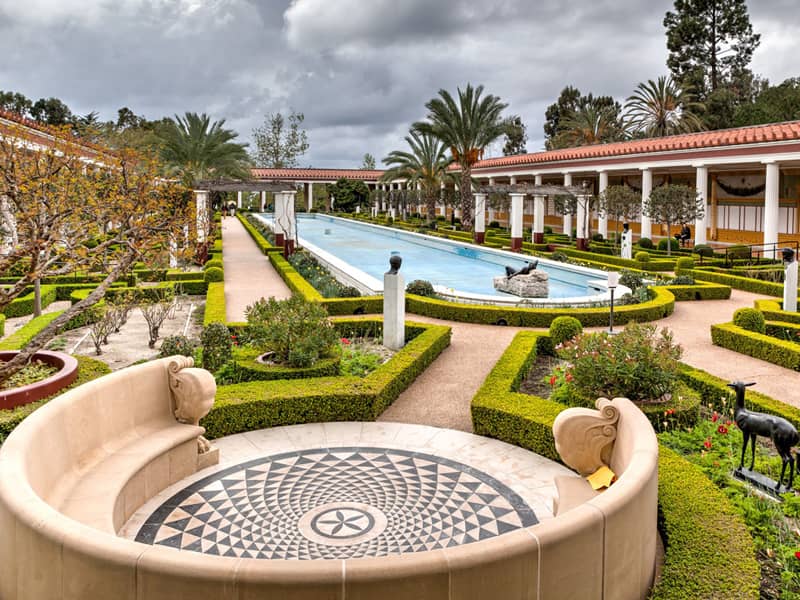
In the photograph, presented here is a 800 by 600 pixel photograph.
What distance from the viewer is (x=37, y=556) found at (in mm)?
3420

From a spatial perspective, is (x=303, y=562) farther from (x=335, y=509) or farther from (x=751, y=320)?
(x=751, y=320)

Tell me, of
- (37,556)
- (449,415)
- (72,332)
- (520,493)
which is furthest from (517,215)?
(37,556)

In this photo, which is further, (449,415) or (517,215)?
(517,215)

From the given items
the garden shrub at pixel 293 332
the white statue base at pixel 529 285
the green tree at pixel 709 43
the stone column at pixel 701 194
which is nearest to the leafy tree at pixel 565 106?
the green tree at pixel 709 43

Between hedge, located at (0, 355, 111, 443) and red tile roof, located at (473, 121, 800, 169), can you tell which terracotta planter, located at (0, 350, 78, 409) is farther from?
red tile roof, located at (473, 121, 800, 169)

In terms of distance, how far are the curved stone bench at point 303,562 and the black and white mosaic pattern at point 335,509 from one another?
0.77 m

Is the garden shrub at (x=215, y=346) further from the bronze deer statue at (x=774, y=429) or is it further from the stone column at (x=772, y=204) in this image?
the stone column at (x=772, y=204)

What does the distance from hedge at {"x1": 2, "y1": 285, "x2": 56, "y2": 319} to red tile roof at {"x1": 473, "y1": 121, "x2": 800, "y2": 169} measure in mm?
19894

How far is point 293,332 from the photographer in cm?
867

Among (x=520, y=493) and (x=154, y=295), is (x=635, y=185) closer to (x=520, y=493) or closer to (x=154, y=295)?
(x=154, y=295)

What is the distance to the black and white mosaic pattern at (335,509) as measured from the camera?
5.02m

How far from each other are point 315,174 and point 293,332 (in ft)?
185

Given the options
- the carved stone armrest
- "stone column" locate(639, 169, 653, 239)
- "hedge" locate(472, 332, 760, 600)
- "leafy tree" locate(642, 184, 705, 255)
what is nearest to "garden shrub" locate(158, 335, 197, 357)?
"hedge" locate(472, 332, 760, 600)

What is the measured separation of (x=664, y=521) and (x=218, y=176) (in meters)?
26.7
